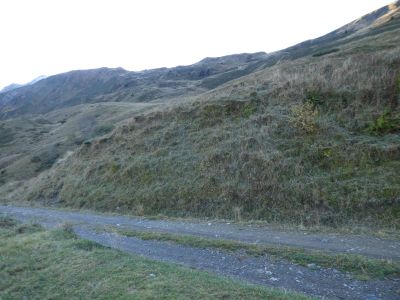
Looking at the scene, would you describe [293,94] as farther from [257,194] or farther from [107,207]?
[107,207]

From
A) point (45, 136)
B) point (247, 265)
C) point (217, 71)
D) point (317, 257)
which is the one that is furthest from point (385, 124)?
point (217, 71)

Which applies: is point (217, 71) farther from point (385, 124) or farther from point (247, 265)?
point (247, 265)

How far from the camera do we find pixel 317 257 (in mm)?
10031

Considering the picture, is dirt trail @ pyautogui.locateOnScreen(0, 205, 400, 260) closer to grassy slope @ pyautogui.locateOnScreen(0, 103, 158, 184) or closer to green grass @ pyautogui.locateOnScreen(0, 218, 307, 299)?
green grass @ pyautogui.locateOnScreen(0, 218, 307, 299)

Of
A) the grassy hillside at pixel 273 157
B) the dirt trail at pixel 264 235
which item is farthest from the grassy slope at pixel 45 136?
the dirt trail at pixel 264 235

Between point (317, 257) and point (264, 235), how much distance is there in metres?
3.20

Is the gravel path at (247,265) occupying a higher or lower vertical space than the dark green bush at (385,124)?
lower

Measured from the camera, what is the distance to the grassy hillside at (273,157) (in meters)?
15.1

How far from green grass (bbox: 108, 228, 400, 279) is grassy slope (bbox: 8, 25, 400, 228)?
12.2 ft

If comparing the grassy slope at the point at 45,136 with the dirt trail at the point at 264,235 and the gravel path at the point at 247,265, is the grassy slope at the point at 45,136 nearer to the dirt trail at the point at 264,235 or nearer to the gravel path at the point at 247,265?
the dirt trail at the point at 264,235

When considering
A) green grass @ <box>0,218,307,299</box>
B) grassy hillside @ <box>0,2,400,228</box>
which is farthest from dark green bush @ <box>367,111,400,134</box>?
green grass @ <box>0,218,307,299</box>

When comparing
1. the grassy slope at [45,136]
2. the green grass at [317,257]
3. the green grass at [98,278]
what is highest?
the green grass at [98,278]

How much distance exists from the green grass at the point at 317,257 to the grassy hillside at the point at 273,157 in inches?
145

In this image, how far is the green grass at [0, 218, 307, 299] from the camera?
310 inches
